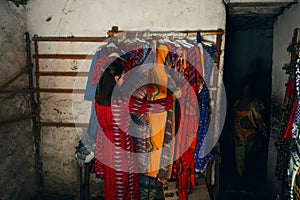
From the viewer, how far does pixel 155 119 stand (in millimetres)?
2973

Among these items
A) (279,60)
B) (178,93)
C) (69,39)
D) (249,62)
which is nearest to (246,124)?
(279,60)

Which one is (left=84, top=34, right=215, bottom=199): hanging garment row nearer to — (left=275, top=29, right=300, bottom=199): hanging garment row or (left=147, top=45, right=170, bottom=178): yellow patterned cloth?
(left=147, top=45, right=170, bottom=178): yellow patterned cloth

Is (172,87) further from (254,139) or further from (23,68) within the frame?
(254,139)

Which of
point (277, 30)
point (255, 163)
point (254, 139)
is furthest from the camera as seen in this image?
point (255, 163)

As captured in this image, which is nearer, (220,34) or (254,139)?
(220,34)

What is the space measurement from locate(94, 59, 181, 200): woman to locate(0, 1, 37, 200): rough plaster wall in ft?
4.46

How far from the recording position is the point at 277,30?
165 inches

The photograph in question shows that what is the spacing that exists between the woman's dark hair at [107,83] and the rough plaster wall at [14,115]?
58.6 inches

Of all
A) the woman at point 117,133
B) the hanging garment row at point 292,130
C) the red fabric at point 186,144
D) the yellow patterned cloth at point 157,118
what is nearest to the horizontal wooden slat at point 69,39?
the woman at point 117,133

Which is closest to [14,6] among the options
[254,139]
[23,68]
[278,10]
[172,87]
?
[23,68]

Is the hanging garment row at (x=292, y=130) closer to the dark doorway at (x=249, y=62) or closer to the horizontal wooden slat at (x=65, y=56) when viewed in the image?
the horizontal wooden slat at (x=65, y=56)

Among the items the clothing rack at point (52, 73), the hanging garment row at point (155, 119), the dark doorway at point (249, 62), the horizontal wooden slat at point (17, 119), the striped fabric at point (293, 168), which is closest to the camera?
the striped fabric at point (293, 168)

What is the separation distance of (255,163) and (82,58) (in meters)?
4.32

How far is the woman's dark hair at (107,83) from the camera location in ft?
9.27
